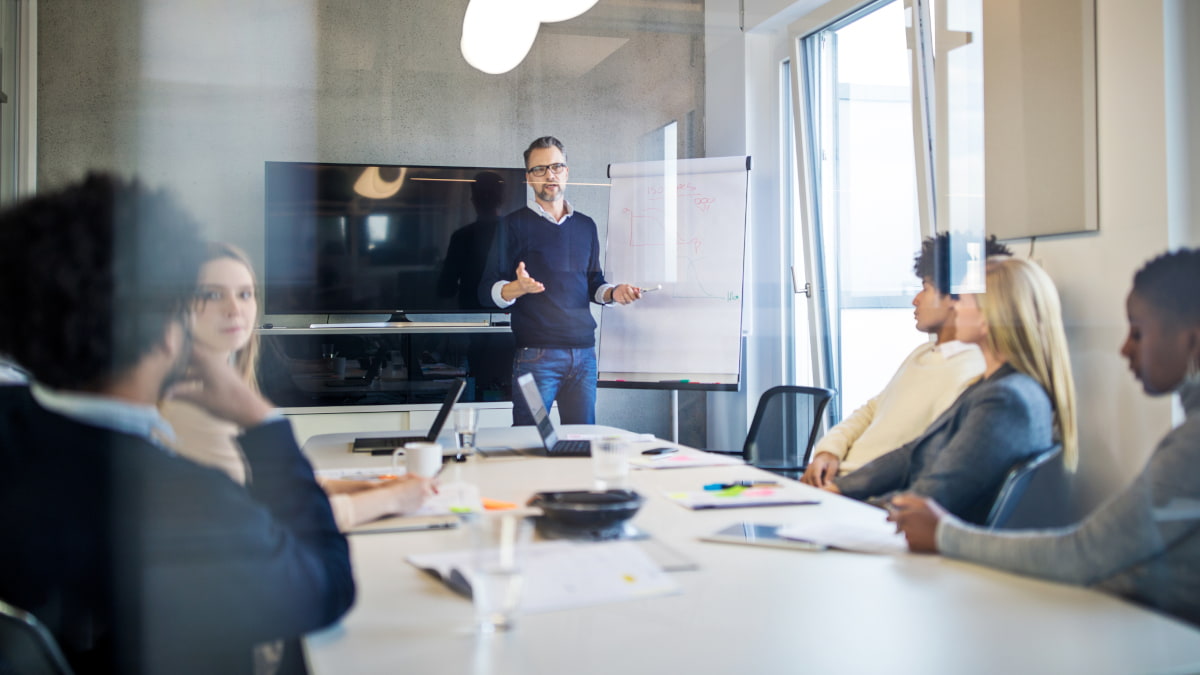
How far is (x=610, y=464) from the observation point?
1856 millimetres

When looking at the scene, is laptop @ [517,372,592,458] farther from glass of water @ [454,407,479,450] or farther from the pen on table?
the pen on table

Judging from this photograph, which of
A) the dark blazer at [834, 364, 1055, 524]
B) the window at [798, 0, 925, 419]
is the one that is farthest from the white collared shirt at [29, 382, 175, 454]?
the window at [798, 0, 925, 419]

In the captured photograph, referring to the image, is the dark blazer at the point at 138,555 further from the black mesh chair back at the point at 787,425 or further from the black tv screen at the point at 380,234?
the black mesh chair back at the point at 787,425

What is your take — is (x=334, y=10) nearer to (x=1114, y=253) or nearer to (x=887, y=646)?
(x=1114, y=253)

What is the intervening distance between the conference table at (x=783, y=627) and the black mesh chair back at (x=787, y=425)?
69.3 inches

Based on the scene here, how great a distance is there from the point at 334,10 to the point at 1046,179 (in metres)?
2.20

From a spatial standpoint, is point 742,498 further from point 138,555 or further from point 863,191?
point 863,191

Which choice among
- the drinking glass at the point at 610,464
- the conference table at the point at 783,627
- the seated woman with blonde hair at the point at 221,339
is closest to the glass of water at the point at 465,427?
the drinking glass at the point at 610,464

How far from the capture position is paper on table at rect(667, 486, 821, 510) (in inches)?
65.2

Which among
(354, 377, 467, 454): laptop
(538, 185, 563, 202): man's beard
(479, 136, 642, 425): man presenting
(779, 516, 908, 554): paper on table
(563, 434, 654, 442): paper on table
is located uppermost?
(538, 185, 563, 202): man's beard

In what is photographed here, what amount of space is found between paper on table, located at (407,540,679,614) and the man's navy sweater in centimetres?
217

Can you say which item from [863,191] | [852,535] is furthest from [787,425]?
[852,535]

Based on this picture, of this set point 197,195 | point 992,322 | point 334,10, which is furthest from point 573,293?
point 197,195

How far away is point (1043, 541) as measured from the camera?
117cm
